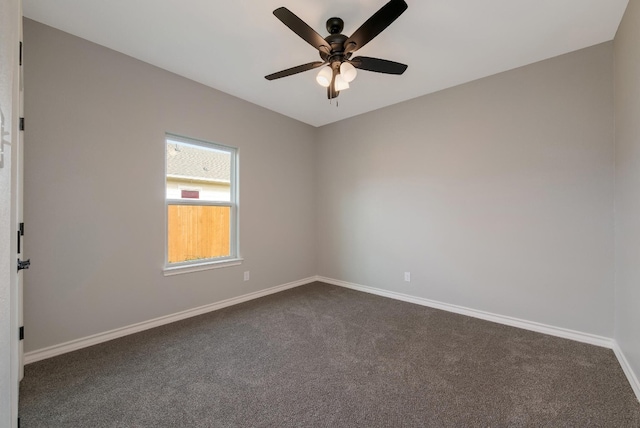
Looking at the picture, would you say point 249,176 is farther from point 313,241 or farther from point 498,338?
point 498,338

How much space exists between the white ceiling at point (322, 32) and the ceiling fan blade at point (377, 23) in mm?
302

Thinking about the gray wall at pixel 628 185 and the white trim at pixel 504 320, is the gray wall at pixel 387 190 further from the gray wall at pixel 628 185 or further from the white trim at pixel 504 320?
the gray wall at pixel 628 185

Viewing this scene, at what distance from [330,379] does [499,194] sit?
251 centimetres

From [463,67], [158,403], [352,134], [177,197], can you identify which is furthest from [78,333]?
[463,67]

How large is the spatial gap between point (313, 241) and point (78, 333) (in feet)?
10.0

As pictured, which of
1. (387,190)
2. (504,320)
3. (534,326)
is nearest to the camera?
(534,326)

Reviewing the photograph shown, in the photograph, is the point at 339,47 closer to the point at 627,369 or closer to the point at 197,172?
the point at 197,172

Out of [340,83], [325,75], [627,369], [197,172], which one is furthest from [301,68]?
[627,369]

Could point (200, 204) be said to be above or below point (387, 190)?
below

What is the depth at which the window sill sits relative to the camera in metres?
2.85

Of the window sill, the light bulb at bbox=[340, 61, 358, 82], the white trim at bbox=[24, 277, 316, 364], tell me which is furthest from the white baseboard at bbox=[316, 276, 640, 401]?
the light bulb at bbox=[340, 61, 358, 82]

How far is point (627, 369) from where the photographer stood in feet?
6.27

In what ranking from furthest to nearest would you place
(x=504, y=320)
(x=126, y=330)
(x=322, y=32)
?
(x=504, y=320)
(x=126, y=330)
(x=322, y=32)

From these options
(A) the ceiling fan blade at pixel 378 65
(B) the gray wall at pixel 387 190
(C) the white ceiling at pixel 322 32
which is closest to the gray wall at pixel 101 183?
(B) the gray wall at pixel 387 190
